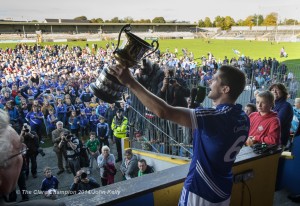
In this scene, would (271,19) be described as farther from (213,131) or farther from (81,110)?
(213,131)

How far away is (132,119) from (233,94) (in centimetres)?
489

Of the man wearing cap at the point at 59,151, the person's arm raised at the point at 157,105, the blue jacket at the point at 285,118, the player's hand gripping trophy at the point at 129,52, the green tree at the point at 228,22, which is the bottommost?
the man wearing cap at the point at 59,151

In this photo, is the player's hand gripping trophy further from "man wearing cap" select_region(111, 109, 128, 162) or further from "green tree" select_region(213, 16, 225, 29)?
"green tree" select_region(213, 16, 225, 29)

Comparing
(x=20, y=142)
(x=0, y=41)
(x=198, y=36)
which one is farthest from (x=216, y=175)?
(x=198, y=36)

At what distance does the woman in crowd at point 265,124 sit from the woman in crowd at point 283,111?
29.0 inches

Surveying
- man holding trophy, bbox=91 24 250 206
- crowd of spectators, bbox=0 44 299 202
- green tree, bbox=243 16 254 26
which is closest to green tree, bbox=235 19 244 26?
green tree, bbox=243 16 254 26

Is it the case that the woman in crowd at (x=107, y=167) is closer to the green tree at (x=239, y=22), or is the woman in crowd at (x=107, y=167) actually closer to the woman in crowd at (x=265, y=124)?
the woman in crowd at (x=265, y=124)

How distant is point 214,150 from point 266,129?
1562mm

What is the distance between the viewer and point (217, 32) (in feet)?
252

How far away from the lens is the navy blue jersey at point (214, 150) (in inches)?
59.3

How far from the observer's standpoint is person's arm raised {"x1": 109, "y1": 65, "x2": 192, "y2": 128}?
4.67ft

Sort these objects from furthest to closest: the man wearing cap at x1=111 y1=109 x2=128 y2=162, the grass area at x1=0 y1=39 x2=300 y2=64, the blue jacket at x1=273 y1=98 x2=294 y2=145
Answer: the grass area at x1=0 y1=39 x2=300 y2=64 < the man wearing cap at x1=111 y1=109 x2=128 y2=162 < the blue jacket at x1=273 y1=98 x2=294 y2=145

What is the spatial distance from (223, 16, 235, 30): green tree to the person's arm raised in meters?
89.4

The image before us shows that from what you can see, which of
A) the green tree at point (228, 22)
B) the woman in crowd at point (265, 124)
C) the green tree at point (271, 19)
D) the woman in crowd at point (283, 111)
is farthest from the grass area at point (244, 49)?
the green tree at point (271, 19)
